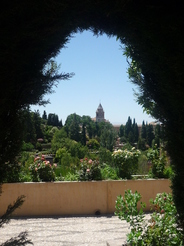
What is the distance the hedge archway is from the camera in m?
2.20

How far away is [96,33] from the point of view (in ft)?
8.63

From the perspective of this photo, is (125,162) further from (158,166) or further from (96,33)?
(96,33)

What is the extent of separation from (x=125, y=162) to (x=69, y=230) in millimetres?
1858

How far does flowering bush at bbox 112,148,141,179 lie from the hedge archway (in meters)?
3.38

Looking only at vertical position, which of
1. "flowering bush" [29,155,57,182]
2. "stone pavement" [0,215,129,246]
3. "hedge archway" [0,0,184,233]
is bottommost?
"stone pavement" [0,215,129,246]

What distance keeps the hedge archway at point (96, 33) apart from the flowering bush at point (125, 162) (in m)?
3.38

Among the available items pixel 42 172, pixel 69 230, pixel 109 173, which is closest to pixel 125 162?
pixel 109 173

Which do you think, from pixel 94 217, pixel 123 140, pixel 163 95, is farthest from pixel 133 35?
pixel 123 140

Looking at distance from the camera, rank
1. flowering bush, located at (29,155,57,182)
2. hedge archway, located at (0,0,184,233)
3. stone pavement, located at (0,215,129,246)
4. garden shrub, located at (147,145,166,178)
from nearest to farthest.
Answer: hedge archway, located at (0,0,184,233) → stone pavement, located at (0,215,129,246) → flowering bush, located at (29,155,57,182) → garden shrub, located at (147,145,166,178)

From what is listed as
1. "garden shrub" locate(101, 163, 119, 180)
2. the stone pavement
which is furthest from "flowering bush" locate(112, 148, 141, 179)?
the stone pavement

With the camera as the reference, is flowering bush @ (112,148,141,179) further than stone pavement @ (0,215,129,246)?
Yes

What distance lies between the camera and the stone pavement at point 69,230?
4184 mm

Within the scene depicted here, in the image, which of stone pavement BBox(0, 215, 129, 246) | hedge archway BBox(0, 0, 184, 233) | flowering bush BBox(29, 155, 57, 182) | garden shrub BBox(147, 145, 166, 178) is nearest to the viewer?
hedge archway BBox(0, 0, 184, 233)

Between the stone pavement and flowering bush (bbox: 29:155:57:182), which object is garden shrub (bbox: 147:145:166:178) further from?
flowering bush (bbox: 29:155:57:182)
